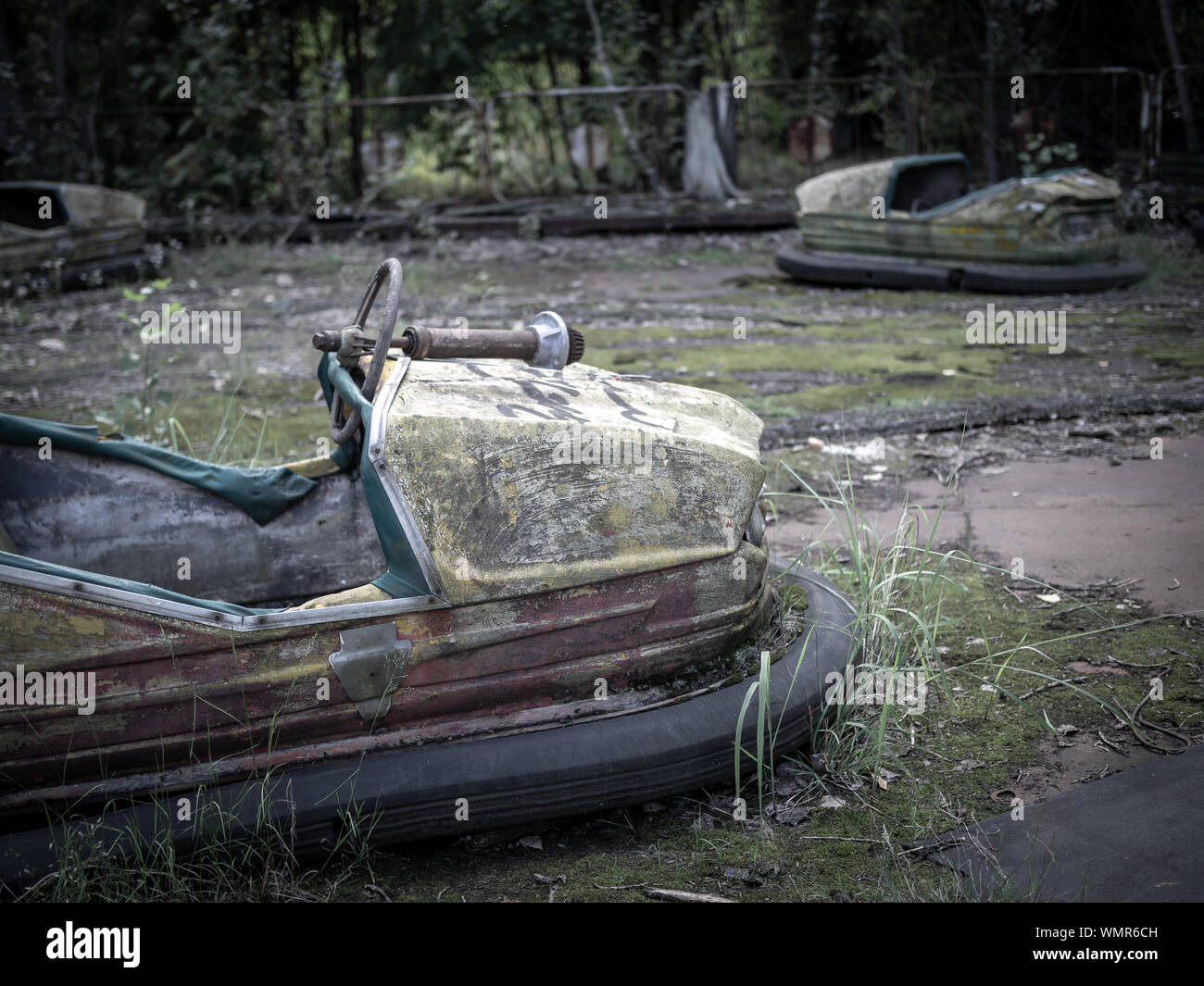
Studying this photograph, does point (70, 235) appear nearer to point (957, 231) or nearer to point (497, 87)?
point (497, 87)

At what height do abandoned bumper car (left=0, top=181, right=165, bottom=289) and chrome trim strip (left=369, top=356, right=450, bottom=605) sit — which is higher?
abandoned bumper car (left=0, top=181, right=165, bottom=289)

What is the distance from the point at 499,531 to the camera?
186 cm

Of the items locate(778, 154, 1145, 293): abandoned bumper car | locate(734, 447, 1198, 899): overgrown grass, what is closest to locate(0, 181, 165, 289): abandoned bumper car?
locate(778, 154, 1145, 293): abandoned bumper car

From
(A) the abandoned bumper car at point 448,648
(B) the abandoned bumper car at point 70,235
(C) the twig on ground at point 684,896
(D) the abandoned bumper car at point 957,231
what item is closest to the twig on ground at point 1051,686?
(A) the abandoned bumper car at point 448,648

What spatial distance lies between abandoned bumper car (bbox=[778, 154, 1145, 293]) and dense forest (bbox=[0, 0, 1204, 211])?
249cm

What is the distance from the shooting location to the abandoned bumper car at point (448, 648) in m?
1.74

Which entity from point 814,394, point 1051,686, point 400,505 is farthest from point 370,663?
point 814,394

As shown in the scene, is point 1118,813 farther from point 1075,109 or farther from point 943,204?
point 1075,109

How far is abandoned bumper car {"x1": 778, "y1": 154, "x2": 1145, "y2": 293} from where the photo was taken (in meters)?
6.31

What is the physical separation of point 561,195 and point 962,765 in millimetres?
9445

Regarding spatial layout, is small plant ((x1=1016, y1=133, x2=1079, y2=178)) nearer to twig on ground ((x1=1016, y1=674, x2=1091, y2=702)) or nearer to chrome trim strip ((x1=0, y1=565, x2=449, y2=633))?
twig on ground ((x1=1016, y1=674, x2=1091, y2=702))

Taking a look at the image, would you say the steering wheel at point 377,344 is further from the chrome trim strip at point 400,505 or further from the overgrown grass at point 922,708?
the overgrown grass at point 922,708
